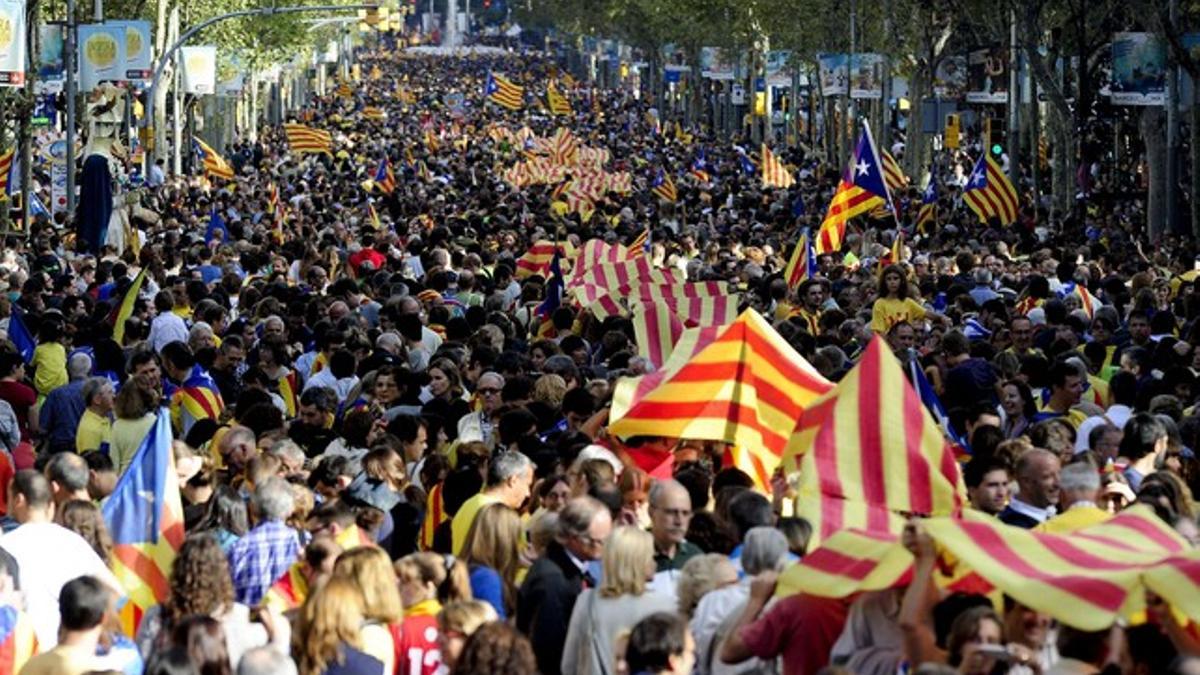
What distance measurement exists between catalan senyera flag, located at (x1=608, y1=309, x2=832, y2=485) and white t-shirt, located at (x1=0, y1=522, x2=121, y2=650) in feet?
11.0

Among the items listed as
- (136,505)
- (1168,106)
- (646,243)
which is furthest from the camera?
(1168,106)

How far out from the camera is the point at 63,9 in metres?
57.5

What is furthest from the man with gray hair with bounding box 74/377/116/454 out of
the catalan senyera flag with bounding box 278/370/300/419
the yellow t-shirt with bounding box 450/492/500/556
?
the yellow t-shirt with bounding box 450/492/500/556

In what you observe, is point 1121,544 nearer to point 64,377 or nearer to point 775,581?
point 775,581

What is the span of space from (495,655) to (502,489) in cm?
371

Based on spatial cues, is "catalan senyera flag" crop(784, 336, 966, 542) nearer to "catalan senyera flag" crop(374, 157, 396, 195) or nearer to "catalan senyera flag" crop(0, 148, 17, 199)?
"catalan senyera flag" crop(0, 148, 17, 199)

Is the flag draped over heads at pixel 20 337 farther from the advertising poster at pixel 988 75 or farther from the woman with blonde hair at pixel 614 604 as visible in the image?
the advertising poster at pixel 988 75

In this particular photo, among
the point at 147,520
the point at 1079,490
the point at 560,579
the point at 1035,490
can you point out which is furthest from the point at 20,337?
the point at 1079,490

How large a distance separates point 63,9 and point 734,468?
46.0 meters

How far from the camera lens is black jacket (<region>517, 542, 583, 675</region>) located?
10.5 metres

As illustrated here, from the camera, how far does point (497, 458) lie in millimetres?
12578

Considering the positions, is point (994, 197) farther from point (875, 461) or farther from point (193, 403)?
point (875, 461)

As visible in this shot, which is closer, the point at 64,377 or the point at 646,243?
the point at 64,377

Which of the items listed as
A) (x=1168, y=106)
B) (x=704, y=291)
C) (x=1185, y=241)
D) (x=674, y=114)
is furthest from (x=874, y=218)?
(x=674, y=114)
